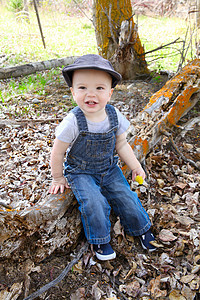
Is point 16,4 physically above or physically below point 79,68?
above

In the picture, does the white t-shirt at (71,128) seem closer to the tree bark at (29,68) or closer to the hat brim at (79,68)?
the hat brim at (79,68)

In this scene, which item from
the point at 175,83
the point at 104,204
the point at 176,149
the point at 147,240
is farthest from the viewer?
the point at 175,83

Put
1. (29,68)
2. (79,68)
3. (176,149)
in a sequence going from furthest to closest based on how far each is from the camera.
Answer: (29,68) < (176,149) < (79,68)

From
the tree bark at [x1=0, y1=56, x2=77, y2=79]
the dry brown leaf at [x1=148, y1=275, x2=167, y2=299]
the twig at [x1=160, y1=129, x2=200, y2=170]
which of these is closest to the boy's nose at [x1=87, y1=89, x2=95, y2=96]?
the twig at [x1=160, y1=129, x2=200, y2=170]

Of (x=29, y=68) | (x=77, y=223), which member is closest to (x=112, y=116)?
(x=77, y=223)

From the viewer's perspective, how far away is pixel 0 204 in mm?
2258

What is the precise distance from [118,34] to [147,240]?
13.8 ft

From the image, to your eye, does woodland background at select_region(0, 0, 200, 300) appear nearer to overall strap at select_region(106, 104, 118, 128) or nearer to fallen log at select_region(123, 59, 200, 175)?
fallen log at select_region(123, 59, 200, 175)

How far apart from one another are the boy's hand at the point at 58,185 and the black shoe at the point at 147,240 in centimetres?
92

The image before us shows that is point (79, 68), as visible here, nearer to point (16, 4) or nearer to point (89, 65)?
point (89, 65)

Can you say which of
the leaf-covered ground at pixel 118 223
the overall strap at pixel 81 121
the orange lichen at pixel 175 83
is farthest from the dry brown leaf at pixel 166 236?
the orange lichen at pixel 175 83

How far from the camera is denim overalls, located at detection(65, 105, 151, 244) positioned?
2.23m

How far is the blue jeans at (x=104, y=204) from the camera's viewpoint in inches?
87.7

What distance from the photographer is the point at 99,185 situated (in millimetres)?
2512
